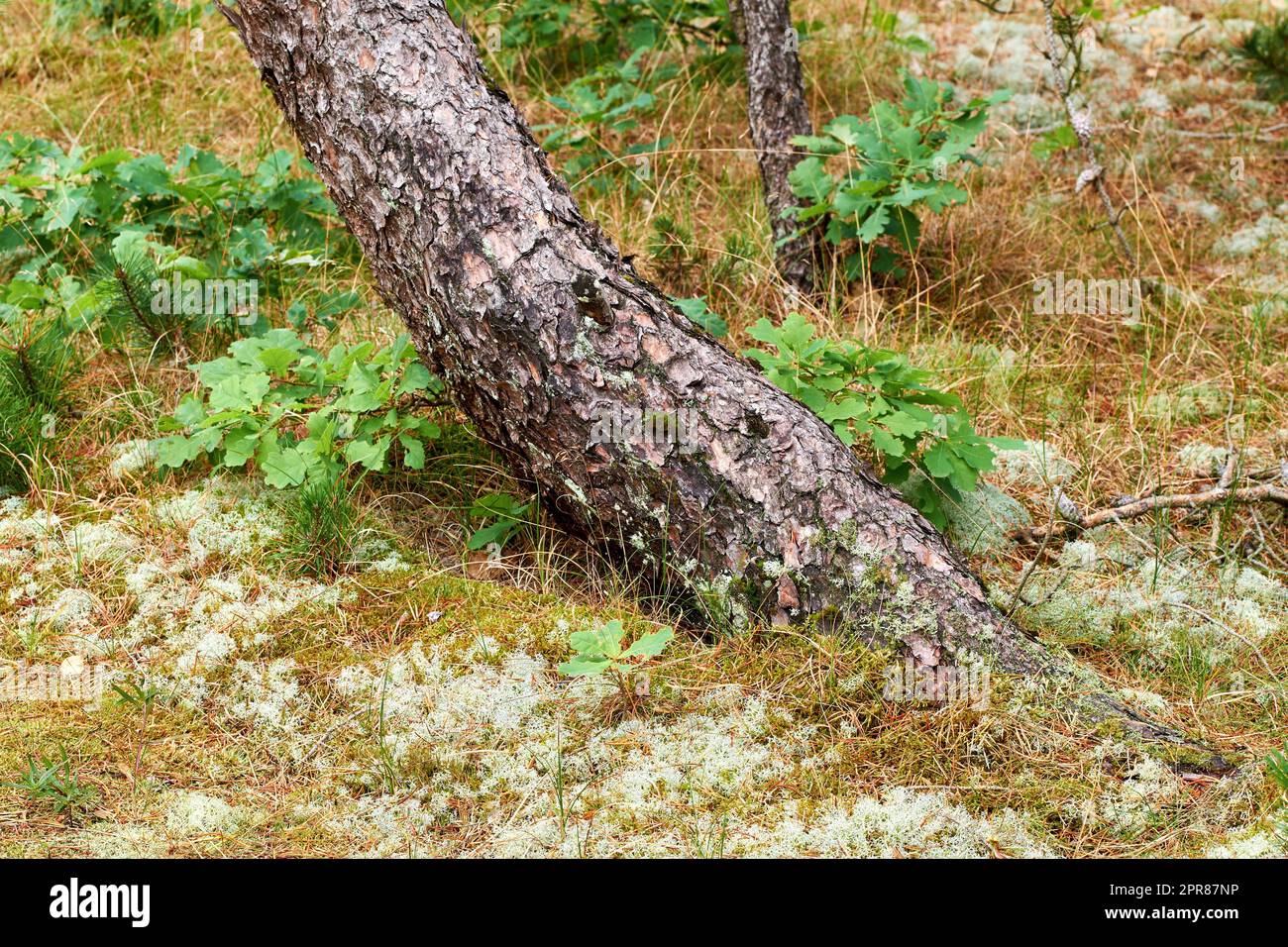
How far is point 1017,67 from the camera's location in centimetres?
590

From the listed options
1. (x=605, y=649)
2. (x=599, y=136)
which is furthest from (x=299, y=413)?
(x=599, y=136)

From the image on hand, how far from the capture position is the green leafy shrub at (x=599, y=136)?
466 cm

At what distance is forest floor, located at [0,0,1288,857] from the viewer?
2.29m

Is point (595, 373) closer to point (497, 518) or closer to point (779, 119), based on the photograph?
point (497, 518)

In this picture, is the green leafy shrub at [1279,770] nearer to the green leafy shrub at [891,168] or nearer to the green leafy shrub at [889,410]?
the green leafy shrub at [889,410]

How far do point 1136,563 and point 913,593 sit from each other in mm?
1064

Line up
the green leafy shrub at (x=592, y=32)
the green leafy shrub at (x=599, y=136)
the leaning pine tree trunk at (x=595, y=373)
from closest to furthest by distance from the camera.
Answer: the leaning pine tree trunk at (x=595, y=373) → the green leafy shrub at (x=599, y=136) → the green leafy shrub at (x=592, y=32)

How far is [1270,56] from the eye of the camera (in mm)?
5121

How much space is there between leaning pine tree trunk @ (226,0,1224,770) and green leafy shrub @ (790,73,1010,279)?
4.85 feet

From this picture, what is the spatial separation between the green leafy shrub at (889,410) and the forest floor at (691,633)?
289mm

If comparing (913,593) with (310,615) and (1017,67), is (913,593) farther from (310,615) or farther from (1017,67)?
(1017,67)

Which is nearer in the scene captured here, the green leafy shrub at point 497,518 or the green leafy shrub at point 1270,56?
the green leafy shrub at point 497,518

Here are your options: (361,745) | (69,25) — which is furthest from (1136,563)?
(69,25)

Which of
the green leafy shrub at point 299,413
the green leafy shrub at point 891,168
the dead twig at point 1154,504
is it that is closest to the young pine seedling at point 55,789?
the green leafy shrub at point 299,413
